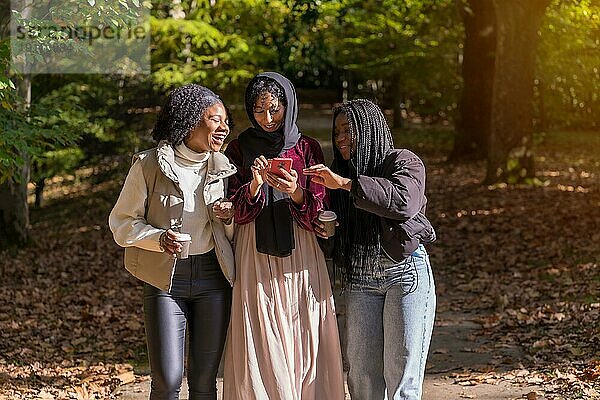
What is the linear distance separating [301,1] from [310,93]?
22.8 m

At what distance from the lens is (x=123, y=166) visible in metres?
18.2

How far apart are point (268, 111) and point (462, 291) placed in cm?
586

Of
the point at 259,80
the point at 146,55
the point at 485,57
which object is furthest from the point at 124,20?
the point at 485,57

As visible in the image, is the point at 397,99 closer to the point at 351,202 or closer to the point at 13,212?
the point at 13,212

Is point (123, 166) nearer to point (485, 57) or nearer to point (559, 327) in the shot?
point (485, 57)

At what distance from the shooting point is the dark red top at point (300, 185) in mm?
4578

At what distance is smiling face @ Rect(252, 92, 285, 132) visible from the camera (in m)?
4.55

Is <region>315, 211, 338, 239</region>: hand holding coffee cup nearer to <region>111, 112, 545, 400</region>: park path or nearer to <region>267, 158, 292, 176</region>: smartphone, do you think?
<region>267, 158, 292, 176</region>: smartphone

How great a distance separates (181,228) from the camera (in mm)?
4543

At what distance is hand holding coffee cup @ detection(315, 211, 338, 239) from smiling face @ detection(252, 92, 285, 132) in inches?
18.5

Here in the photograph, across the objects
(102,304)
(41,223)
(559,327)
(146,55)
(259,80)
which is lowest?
(41,223)

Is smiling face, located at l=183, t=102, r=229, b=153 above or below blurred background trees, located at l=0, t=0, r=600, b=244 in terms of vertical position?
above

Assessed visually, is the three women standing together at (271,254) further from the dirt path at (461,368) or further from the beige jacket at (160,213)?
the dirt path at (461,368)

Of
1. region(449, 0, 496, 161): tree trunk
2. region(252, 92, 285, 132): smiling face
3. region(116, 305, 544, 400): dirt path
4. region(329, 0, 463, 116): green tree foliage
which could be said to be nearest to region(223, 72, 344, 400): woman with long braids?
region(252, 92, 285, 132): smiling face
